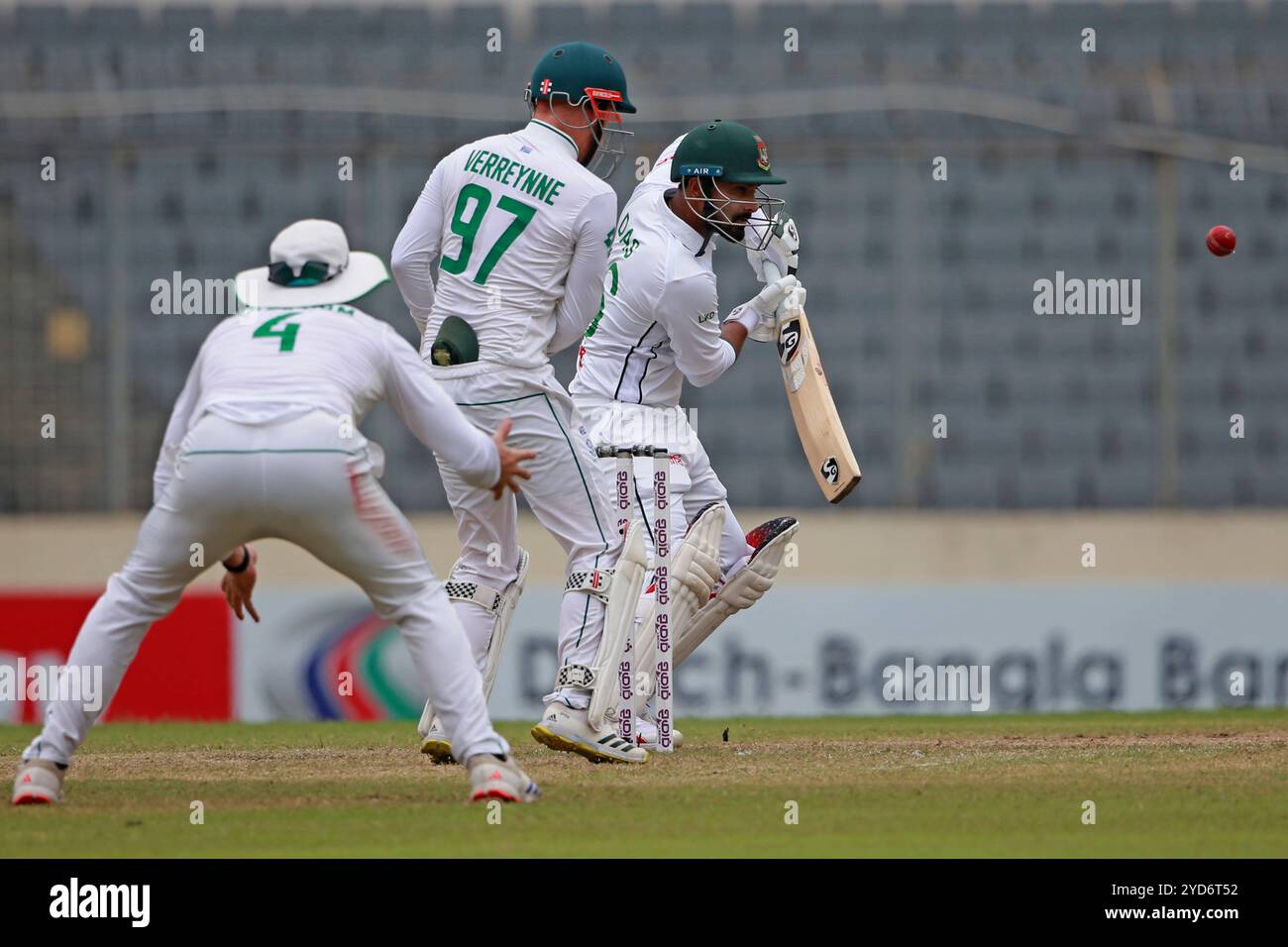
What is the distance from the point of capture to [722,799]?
17.7 feet

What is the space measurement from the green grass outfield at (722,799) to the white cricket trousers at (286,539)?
0.27m

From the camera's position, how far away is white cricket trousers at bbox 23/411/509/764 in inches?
193

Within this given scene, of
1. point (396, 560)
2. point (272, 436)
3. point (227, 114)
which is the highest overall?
point (227, 114)

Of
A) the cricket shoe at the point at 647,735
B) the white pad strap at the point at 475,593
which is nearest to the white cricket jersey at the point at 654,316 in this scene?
the white pad strap at the point at 475,593

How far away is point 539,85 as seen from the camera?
653 centimetres

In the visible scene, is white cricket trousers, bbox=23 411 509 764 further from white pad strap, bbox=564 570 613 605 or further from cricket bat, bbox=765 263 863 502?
cricket bat, bbox=765 263 863 502

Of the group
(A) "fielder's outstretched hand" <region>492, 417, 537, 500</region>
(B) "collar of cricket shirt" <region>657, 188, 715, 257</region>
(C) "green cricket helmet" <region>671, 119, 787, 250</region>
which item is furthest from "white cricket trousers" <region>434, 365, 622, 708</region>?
(A) "fielder's outstretched hand" <region>492, 417, 537, 500</region>

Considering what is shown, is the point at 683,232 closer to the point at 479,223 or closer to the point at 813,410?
the point at 479,223

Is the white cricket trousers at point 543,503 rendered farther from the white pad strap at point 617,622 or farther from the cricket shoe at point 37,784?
the cricket shoe at point 37,784

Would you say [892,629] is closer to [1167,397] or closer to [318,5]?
[1167,397]

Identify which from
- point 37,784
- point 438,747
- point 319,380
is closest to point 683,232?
point 438,747

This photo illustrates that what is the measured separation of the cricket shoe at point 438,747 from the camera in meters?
6.18

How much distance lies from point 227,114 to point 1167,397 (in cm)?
556
